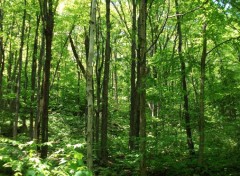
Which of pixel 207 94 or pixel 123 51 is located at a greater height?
pixel 123 51

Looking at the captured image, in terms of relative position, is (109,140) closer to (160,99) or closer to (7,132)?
(160,99)

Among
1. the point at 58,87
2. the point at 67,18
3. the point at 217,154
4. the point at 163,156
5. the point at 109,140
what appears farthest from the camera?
the point at 58,87

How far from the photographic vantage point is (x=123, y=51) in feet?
92.5

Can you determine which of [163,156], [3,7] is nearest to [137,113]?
[163,156]

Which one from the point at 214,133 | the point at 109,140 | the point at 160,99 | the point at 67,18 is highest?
the point at 67,18

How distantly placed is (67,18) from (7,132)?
9564 mm

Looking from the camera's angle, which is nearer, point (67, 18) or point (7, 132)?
point (67, 18)

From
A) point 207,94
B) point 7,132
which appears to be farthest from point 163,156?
point 7,132

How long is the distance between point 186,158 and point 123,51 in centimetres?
1842

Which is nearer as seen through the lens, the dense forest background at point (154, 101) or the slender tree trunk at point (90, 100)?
the slender tree trunk at point (90, 100)

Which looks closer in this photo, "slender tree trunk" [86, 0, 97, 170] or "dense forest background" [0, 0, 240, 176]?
"slender tree trunk" [86, 0, 97, 170]

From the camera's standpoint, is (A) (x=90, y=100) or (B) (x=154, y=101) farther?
(B) (x=154, y=101)

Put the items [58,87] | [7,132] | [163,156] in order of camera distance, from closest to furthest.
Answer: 1. [163,156]
2. [7,132]
3. [58,87]

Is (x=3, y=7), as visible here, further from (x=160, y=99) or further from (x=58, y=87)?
(x=58, y=87)
